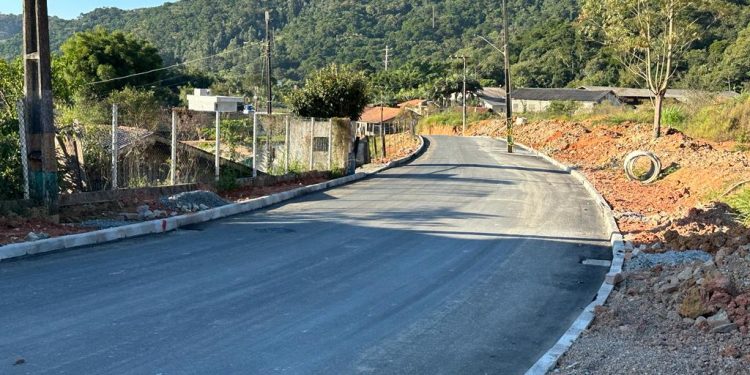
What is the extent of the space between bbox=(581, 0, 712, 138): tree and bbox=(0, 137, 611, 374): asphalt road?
19.2 metres

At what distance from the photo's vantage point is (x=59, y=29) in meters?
152

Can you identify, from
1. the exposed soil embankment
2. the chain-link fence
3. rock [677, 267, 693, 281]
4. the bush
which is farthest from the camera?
the bush

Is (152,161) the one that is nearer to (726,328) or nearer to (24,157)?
(24,157)

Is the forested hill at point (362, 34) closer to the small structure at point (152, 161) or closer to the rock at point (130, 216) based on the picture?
the small structure at point (152, 161)

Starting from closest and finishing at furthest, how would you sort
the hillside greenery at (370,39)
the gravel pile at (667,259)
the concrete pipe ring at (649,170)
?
the gravel pile at (667,259)
the concrete pipe ring at (649,170)
the hillside greenery at (370,39)

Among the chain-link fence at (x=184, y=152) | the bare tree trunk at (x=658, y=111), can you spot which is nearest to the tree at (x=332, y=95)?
the chain-link fence at (x=184, y=152)

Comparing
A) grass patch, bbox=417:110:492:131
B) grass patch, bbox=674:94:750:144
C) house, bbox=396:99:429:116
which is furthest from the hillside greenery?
grass patch, bbox=674:94:750:144

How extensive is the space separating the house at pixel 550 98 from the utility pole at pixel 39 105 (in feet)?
233

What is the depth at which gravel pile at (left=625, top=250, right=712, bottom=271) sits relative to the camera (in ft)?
32.1

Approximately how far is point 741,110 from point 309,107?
57.7ft

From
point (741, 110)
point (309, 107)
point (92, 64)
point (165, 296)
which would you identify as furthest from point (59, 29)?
point (165, 296)

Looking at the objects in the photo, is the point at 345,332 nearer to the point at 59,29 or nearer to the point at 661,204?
the point at 661,204

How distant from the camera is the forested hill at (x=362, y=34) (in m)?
111

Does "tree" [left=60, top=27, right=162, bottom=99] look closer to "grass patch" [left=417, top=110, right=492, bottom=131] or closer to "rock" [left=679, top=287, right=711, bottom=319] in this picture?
"grass patch" [left=417, top=110, right=492, bottom=131]
